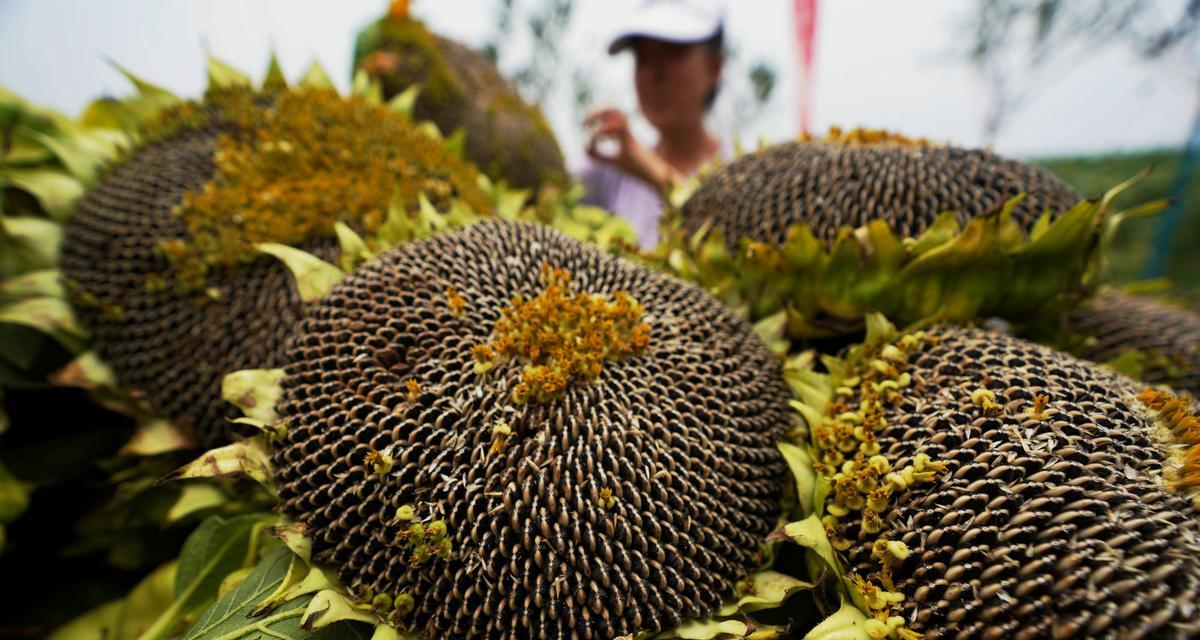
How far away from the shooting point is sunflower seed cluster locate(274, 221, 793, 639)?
0.69m

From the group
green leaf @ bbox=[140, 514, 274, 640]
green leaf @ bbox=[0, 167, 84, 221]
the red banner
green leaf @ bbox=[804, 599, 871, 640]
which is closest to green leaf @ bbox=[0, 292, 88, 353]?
green leaf @ bbox=[0, 167, 84, 221]

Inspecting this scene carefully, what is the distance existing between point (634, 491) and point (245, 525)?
1.89 ft

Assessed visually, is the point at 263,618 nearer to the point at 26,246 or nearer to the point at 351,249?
the point at 351,249

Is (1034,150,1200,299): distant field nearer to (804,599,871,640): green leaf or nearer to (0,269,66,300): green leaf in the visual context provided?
(804,599,871,640): green leaf

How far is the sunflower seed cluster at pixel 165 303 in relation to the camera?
102 cm

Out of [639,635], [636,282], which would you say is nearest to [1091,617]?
[639,635]

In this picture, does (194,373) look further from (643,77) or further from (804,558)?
(643,77)

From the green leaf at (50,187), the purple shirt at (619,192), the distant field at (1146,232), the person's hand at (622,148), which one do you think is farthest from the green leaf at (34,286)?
the distant field at (1146,232)

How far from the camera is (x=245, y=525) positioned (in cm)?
88

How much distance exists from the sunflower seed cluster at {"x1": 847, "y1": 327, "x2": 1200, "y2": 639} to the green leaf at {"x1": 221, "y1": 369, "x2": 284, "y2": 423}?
0.78 meters

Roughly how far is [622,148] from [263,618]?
2.12 meters

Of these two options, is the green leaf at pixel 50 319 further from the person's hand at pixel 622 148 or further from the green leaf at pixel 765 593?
the person's hand at pixel 622 148

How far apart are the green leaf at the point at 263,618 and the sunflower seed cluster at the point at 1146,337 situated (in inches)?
50.9

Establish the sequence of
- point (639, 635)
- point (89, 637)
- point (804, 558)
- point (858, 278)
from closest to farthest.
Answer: point (639, 635) → point (804, 558) → point (858, 278) → point (89, 637)
